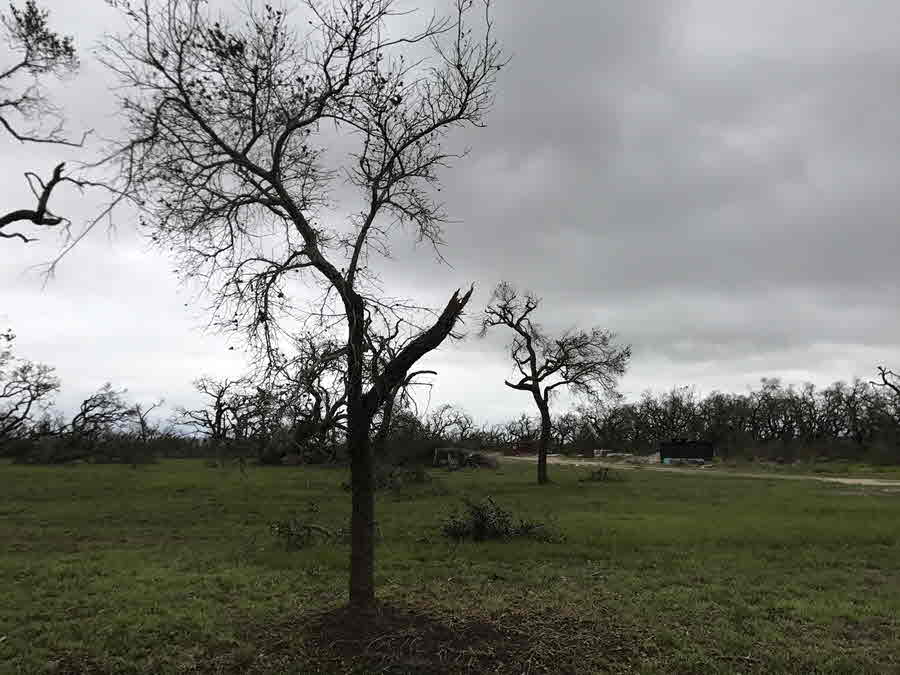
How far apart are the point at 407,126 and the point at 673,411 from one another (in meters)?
82.0

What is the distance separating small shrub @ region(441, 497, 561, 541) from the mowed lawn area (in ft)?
1.72

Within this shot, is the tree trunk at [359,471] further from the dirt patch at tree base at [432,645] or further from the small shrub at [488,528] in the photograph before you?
the small shrub at [488,528]

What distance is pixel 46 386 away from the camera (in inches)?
1141

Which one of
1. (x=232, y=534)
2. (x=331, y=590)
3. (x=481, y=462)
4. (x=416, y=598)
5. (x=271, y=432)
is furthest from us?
(x=481, y=462)

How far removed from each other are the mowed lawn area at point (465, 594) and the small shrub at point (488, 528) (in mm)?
524

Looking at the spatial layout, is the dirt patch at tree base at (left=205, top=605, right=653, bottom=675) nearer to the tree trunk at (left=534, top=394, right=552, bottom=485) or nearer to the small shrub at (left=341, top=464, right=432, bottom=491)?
the small shrub at (left=341, top=464, right=432, bottom=491)

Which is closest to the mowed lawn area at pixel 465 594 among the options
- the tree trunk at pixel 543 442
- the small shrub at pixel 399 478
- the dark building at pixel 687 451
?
the small shrub at pixel 399 478

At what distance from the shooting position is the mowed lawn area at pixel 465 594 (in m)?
6.02

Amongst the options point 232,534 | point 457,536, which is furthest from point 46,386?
point 457,536

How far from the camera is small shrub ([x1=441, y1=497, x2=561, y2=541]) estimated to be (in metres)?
13.0

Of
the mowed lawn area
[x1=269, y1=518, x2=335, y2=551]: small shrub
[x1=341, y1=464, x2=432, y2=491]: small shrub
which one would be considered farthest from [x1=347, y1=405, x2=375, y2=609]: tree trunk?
[x1=341, y1=464, x2=432, y2=491]: small shrub

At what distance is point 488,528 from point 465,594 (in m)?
4.79

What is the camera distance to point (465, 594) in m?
8.34

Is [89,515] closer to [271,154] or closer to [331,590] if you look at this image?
[331,590]
